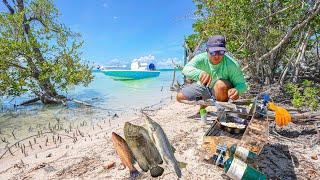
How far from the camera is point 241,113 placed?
5.27 meters

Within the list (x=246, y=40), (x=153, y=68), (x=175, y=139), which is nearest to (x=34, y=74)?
(x=246, y=40)

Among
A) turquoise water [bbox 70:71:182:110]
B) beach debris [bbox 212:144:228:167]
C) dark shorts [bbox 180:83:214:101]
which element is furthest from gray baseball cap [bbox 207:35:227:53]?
turquoise water [bbox 70:71:182:110]

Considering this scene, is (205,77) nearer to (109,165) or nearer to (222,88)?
(222,88)

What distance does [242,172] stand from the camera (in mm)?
3244

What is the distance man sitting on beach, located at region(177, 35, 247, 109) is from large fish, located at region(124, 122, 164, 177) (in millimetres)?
1738

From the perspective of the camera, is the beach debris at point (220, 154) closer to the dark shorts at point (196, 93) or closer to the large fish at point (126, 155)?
the large fish at point (126, 155)

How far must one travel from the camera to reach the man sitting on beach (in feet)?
17.4

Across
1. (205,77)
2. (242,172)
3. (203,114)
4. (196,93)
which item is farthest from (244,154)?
(196,93)

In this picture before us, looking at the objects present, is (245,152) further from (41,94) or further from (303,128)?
(41,94)

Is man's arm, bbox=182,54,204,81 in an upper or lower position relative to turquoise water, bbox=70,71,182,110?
upper

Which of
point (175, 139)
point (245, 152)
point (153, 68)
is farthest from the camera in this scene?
point (153, 68)

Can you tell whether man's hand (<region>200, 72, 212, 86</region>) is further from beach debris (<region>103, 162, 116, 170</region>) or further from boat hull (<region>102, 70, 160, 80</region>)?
boat hull (<region>102, 70, 160, 80</region>)

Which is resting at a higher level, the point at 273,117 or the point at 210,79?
the point at 210,79

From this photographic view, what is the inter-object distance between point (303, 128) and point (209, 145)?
2426mm
